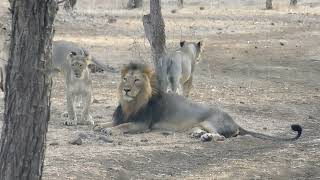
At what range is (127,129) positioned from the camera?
1044 cm

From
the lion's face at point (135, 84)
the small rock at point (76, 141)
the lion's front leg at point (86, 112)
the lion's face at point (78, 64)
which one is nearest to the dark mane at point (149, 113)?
the lion's face at point (135, 84)

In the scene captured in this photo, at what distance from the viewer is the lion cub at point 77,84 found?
10555 mm

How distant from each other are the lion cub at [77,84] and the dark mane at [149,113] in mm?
441

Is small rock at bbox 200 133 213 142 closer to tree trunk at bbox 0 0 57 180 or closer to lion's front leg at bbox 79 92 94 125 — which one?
lion's front leg at bbox 79 92 94 125

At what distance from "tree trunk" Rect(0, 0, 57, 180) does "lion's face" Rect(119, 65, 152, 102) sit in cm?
473

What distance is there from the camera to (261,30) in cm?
2698

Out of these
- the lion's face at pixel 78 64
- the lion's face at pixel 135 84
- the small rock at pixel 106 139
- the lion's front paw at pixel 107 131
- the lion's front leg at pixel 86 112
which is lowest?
the small rock at pixel 106 139

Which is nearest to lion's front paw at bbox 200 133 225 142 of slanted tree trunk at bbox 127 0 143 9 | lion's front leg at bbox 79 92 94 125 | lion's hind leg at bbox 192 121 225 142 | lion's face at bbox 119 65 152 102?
lion's hind leg at bbox 192 121 225 142

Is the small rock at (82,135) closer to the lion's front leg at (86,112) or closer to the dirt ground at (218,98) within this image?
the dirt ground at (218,98)

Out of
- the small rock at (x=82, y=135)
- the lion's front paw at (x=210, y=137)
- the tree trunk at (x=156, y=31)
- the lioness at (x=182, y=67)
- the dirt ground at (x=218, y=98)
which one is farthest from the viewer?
the tree trunk at (x=156, y=31)

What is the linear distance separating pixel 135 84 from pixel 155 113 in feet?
1.64

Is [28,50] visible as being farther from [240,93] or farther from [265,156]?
[240,93]

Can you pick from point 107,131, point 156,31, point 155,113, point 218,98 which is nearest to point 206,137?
point 155,113

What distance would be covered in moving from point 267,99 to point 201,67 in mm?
4518
